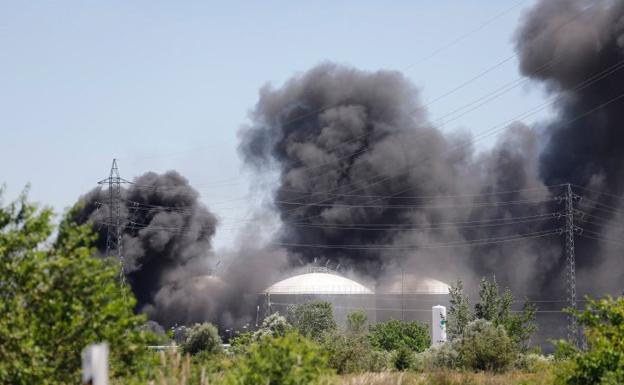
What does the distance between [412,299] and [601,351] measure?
281 ft

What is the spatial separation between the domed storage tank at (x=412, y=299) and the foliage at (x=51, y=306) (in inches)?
3542

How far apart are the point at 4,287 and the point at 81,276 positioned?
1.43m

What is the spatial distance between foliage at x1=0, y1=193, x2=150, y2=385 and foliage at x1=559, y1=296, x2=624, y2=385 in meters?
11.8

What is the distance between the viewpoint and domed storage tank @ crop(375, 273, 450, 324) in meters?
107

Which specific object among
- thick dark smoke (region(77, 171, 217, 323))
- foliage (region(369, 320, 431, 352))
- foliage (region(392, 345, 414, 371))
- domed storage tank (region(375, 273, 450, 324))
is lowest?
foliage (region(392, 345, 414, 371))

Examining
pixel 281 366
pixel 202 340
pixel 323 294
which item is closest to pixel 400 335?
pixel 323 294

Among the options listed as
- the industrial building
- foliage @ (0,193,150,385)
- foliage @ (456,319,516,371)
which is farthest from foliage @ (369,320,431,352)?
foliage @ (0,193,150,385)

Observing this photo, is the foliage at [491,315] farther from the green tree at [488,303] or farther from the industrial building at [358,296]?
the industrial building at [358,296]

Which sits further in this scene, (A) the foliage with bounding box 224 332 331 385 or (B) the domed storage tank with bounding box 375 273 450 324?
(B) the domed storage tank with bounding box 375 273 450 324

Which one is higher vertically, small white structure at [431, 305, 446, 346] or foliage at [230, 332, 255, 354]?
small white structure at [431, 305, 446, 346]

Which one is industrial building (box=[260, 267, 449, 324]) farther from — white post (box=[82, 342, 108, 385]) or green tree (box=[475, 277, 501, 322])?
white post (box=[82, 342, 108, 385])

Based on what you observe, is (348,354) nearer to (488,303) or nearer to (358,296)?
(488,303)

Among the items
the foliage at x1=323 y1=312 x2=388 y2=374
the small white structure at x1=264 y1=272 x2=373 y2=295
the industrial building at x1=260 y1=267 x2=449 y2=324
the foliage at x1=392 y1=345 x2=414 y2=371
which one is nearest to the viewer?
the foliage at x1=323 y1=312 x2=388 y2=374

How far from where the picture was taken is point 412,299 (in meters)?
108
